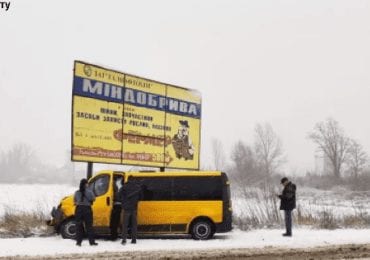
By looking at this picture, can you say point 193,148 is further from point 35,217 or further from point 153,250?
point 153,250

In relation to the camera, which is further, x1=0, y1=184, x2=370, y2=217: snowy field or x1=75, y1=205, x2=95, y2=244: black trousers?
x1=0, y1=184, x2=370, y2=217: snowy field

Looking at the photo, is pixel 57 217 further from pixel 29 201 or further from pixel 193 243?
pixel 29 201

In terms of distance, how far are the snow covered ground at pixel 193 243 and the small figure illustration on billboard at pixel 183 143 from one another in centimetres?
589

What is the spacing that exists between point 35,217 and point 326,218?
11075 mm

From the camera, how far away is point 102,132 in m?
19.8

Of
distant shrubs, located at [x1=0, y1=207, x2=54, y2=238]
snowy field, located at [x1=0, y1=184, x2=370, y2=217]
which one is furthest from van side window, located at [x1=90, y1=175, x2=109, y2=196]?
snowy field, located at [x1=0, y1=184, x2=370, y2=217]

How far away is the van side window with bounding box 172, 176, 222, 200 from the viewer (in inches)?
663

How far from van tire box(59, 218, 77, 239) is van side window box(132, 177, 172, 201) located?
2.34m

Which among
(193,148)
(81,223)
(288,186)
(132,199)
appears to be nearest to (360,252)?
(288,186)

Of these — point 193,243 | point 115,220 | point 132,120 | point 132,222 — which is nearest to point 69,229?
point 115,220

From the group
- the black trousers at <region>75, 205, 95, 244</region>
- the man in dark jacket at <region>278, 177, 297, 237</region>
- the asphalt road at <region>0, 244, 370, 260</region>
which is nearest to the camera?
the asphalt road at <region>0, 244, 370, 260</region>

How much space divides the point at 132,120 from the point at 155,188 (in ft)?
16.1

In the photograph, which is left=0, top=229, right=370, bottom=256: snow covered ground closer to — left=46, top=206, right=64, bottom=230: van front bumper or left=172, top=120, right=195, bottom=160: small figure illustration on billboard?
left=46, top=206, right=64, bottom=230: van front bumper

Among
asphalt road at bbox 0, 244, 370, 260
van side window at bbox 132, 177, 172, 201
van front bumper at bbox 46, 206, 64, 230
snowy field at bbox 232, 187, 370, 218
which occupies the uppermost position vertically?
van side window at bbox 132, 177, 172, 201
